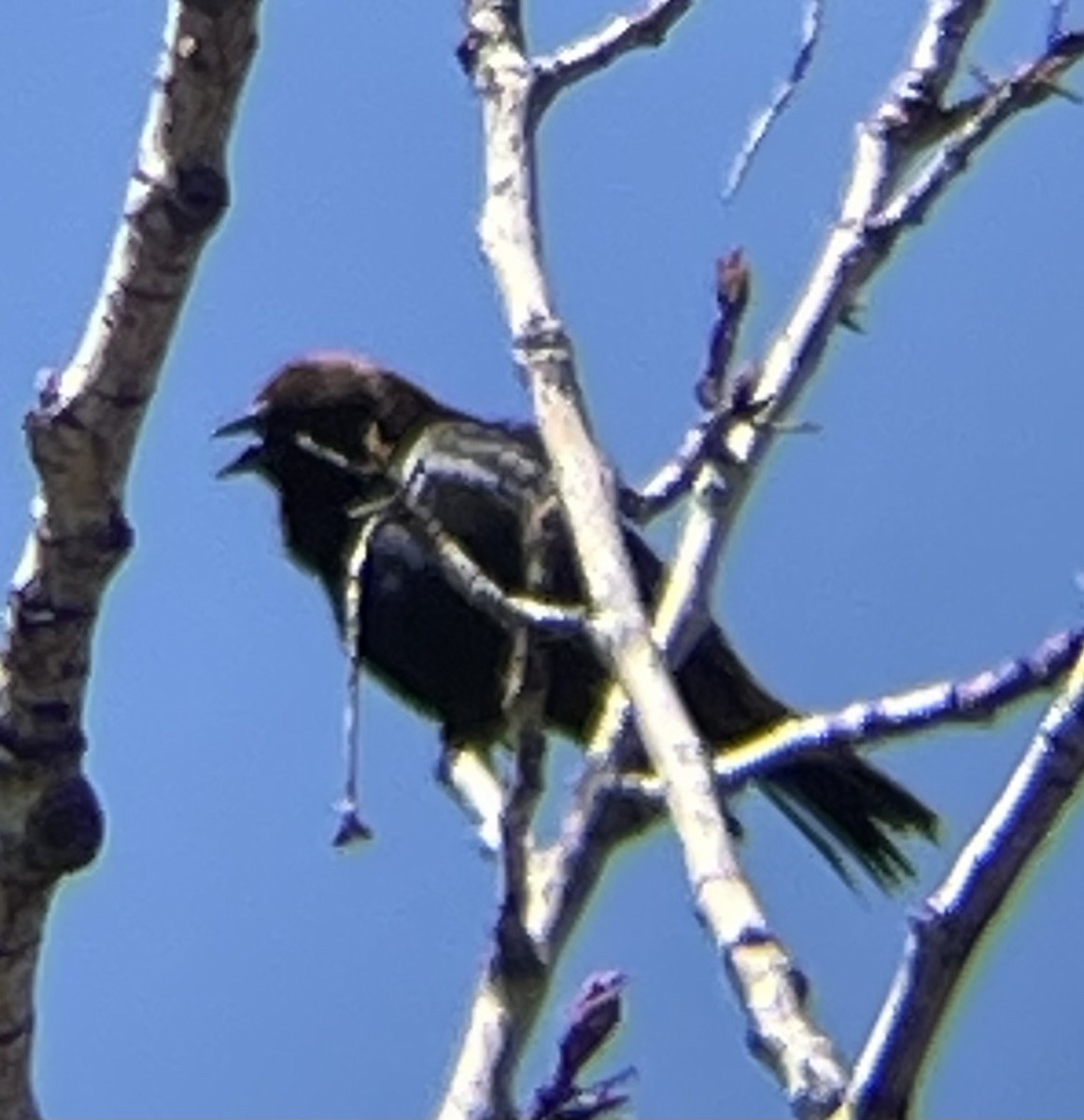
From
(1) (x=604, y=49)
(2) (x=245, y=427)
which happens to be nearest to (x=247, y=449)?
(2) (x=245, y=427)

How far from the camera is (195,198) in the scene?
11.3 feet

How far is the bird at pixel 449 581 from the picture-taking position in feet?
20.0

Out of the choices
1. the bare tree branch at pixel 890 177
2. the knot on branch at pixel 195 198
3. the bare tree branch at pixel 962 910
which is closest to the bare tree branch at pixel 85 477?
the knot on branch at pixel 195 198

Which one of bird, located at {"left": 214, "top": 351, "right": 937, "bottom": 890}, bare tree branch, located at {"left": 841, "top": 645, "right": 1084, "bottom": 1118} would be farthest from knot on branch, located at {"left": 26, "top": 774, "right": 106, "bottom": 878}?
bird, located at {"left": 214, "top": 351, "right": 937, "bottom": 890}

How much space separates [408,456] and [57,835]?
9.08 ft

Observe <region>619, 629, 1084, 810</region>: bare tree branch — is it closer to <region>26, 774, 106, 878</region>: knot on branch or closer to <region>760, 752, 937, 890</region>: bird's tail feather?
<region>26, 774, 106, 878</region>: knot on branch

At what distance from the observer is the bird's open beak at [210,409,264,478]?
285 inches

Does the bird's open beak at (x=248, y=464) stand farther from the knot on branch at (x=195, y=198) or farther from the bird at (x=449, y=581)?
the knot on branch at (x=195, y=198)

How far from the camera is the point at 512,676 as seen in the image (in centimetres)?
310

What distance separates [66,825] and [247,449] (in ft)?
12.2

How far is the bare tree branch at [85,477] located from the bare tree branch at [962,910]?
4.31 feet

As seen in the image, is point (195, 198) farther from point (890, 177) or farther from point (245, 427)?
point (245, 427)

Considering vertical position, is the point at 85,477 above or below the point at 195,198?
below

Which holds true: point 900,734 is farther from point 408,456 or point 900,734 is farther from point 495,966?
point 408,456
